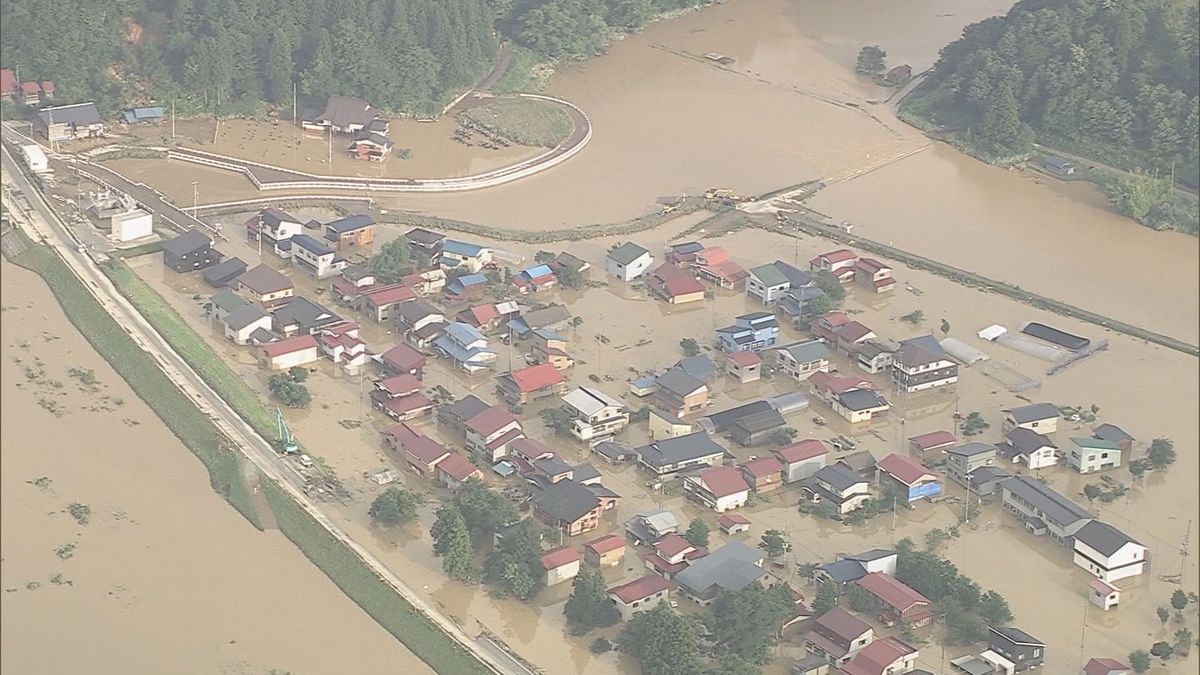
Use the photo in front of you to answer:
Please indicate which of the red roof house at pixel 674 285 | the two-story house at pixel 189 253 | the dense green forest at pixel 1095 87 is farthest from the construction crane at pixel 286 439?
the dense green forest at pixel 1095 87

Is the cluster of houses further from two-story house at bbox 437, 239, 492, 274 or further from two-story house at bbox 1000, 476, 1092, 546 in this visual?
two-story house at bbox 1000, 476, 1092, 546

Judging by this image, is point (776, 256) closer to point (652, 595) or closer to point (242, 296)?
point (242, 296)

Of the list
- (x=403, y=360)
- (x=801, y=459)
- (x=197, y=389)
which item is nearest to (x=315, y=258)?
(x=403, y=360)

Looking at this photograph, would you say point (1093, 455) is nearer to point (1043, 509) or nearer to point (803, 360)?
point (1043, 509)

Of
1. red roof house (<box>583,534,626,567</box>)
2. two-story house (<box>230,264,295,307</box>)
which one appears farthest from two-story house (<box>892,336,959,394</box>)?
two-story house (<box>230,264,295,307</box>)

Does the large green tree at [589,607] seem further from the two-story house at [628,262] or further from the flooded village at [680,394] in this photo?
the two-story house at [628,262]

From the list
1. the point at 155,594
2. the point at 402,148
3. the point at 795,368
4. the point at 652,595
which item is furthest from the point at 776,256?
the point at 155,594
